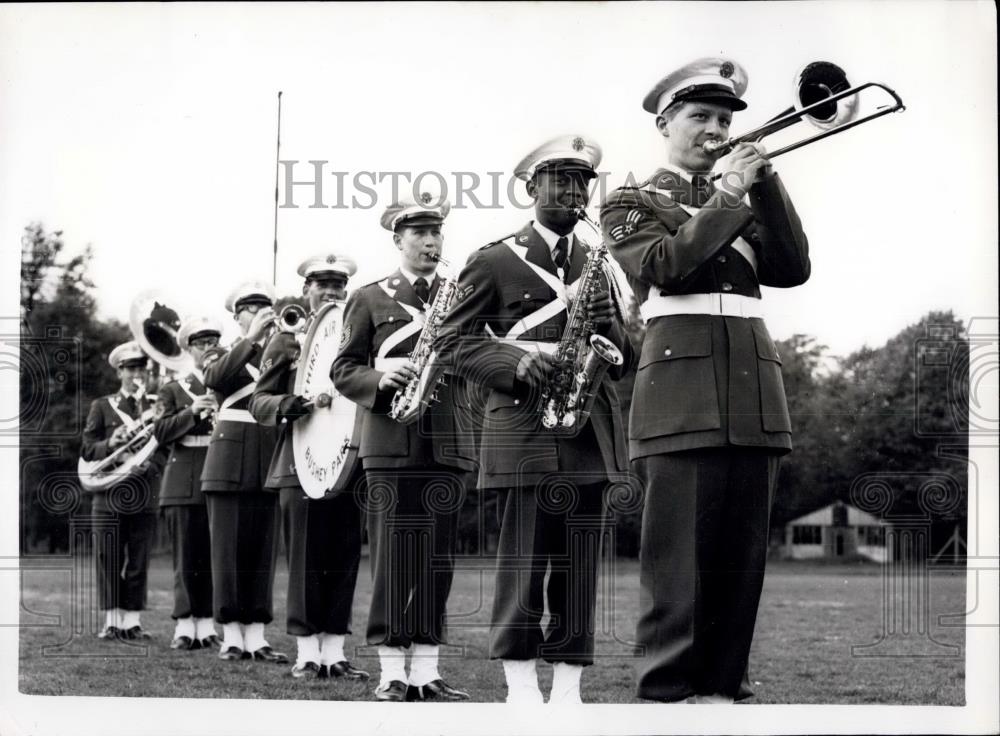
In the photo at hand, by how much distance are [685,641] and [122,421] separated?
360 cm

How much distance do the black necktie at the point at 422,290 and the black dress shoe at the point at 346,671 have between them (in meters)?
1.91

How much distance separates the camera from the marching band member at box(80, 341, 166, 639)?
8336mm

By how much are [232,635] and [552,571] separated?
2170mm

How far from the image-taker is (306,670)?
8172 millimetres

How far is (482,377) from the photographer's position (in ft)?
24.3

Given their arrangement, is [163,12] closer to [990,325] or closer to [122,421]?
[122,421]

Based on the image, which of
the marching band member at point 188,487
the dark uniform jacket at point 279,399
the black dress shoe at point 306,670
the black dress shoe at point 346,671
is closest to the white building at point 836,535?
the black dress shoe at point 346,671

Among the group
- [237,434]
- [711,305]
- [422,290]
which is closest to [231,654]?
[237,434]

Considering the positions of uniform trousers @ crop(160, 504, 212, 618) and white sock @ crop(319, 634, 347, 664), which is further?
uniform trousers @ crop(160, 504, 212, 618)

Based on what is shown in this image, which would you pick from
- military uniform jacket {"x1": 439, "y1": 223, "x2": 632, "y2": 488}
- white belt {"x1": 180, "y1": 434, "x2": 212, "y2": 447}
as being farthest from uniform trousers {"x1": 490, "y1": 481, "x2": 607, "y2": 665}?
white belt {"x1": 180, "y1": 434, "x2": 212, "y2": 447}

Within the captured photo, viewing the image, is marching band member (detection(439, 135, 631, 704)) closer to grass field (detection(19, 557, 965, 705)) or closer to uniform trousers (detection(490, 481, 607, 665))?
uniform trousers (detection(490, 481, 607, 665))

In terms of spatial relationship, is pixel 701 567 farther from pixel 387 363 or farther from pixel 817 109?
pixel 817 109

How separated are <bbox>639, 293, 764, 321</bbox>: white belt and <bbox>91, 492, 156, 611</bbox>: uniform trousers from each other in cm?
332

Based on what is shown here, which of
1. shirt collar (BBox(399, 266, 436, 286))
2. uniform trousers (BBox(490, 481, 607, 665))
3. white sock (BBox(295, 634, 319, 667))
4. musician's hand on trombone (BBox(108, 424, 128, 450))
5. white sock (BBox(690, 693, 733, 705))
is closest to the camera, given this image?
white sock (BBox(690, 693, 733, 705))
